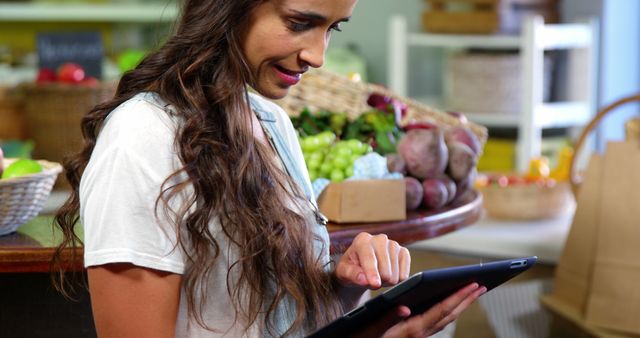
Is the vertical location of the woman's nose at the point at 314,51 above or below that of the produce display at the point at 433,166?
above

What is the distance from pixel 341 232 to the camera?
202 cm

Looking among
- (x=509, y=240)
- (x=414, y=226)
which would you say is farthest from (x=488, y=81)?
(x=414, y=226)

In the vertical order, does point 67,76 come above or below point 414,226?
above

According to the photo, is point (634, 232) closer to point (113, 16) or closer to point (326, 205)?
point (326, 205)

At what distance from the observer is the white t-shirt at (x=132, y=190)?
4.08ft

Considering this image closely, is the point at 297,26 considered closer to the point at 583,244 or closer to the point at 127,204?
the point at 127,204

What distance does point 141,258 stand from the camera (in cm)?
125

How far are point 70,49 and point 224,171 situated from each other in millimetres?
3174

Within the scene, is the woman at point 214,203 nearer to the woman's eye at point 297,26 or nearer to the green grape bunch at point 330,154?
the woman's eye at point 297,26

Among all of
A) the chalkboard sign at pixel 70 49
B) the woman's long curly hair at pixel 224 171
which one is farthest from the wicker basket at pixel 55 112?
the woman's long curly hair at pixel 224 171

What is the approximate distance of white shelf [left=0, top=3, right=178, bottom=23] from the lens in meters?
5.89

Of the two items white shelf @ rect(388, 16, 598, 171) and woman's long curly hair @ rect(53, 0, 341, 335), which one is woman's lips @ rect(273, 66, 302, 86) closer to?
woman's long curly hair @ rect(53, 0, 341, 335)

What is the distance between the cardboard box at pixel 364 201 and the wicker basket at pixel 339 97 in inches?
24.1

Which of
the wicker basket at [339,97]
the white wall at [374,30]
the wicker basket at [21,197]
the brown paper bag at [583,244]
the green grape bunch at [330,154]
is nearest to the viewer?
the wicker basket at [21,197]
